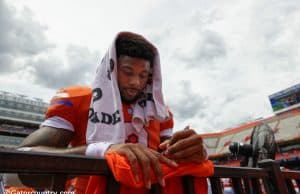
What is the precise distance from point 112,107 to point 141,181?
0.45 metres

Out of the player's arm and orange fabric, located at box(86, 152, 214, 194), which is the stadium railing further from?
the player's arm

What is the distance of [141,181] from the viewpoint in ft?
2.64

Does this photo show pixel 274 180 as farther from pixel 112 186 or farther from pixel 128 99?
pixel 112 186

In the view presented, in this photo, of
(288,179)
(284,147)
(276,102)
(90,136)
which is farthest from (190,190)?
(276,102)

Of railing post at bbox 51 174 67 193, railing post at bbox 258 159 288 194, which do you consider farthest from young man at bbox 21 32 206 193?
railing post at bbox 258 159 288 194

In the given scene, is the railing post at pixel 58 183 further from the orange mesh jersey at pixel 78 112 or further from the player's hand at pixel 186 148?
the orange mesh jersey at pixel 78 112

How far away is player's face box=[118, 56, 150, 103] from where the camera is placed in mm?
1337

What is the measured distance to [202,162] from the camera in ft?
3.24

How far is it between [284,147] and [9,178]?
23.9 metres

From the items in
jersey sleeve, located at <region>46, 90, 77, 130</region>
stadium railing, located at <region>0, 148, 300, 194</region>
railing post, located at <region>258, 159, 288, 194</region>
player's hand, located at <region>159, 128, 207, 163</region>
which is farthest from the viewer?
railing post, located at <region>258, 159, 288, 194</region>

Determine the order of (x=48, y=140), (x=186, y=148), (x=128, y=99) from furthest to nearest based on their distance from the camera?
(x=128, y=99) < (x=48, y=140) < (x=186, y=148)

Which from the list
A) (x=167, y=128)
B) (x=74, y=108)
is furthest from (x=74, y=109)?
(x=167, y=128)

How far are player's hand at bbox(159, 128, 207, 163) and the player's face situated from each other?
1.39 ft

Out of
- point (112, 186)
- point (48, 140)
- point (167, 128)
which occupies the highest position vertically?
point (167, 128)
